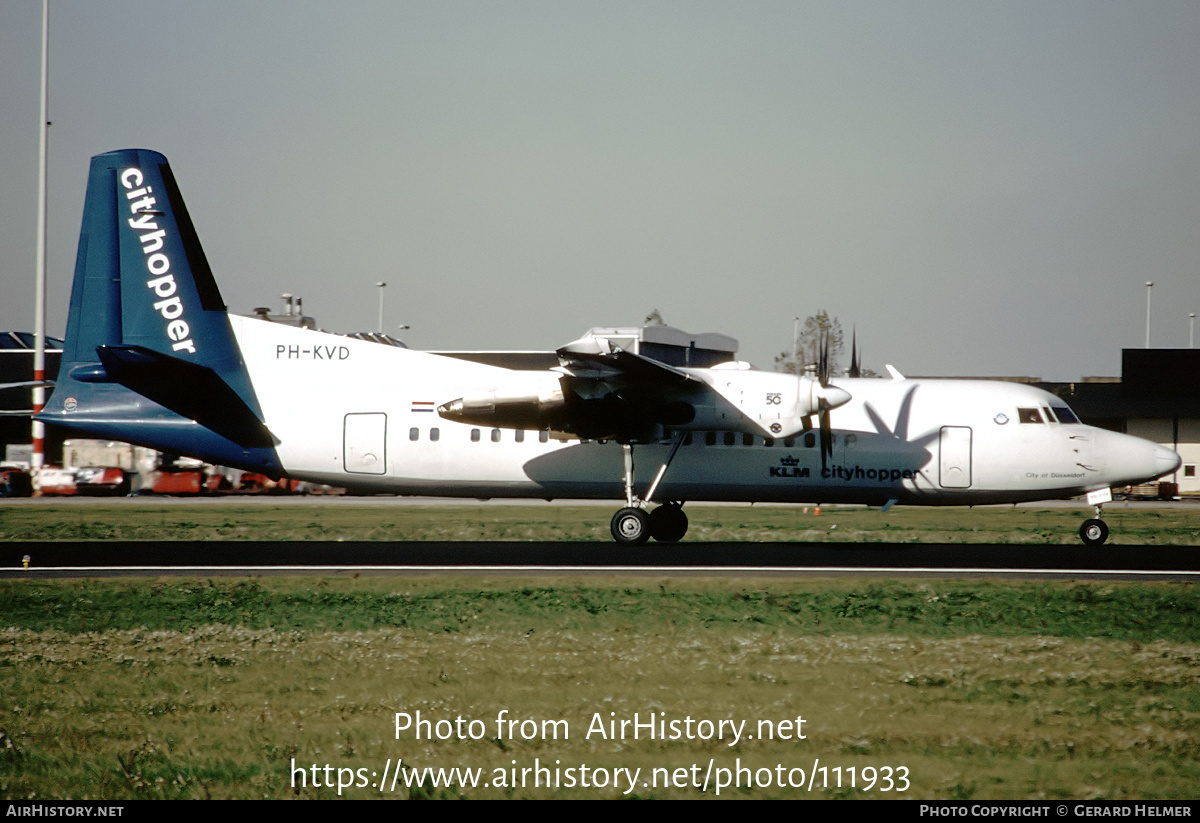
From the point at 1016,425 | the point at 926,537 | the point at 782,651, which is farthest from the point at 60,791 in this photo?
the point at 926,537

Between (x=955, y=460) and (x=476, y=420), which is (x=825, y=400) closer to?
(x=955, y=460)

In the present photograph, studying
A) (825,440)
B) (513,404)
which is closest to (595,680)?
(513,404)

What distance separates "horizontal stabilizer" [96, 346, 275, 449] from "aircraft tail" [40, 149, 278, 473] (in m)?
0.02

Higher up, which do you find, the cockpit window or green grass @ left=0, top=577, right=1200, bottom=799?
the cockpit window

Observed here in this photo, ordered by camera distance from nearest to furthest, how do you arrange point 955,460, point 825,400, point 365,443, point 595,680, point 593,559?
point 595,680
point 593,559
point 825,400
point 365,443
point 955,460

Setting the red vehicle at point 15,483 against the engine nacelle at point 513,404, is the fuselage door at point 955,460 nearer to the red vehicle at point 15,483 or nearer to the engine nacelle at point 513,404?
the engine nacelle at point 513,404

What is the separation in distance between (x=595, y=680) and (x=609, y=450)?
10704 millimetres

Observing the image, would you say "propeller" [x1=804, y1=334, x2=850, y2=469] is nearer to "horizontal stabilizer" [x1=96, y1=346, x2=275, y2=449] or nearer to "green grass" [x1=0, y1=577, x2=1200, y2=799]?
"green grass" [x1=0, y1=577, x2=1200, y2=799]

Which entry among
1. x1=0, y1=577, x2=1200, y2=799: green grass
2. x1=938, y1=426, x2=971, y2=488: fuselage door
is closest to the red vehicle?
x1=0, y1=577, x2=1200, y2=799: green grass

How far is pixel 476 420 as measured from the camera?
19516mm

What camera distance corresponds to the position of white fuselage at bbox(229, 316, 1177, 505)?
20.3 metres

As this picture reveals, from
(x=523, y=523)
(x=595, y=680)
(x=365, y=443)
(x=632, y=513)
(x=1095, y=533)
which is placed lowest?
(x=523, y=523)

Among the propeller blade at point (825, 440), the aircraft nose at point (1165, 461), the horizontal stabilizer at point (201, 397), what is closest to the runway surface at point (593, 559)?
the aircraft nose at point (1165, 461)
